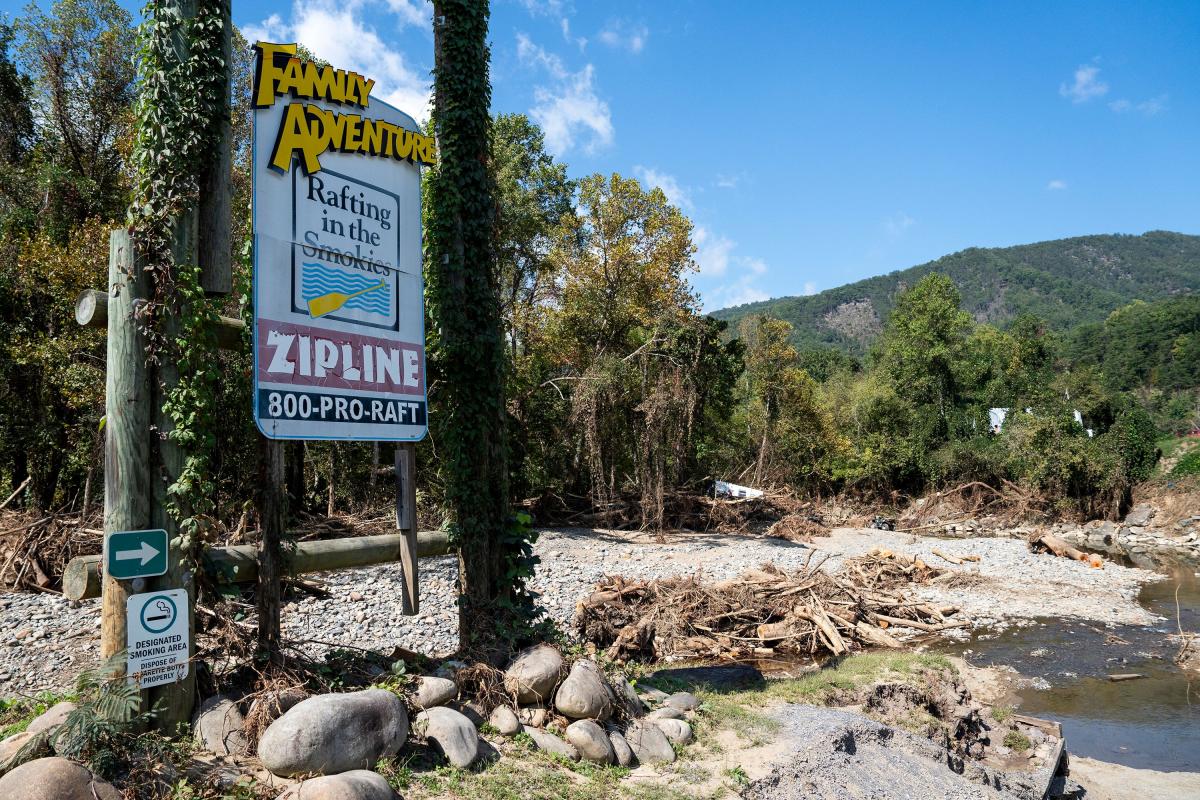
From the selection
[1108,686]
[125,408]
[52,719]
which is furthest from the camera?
[1108,686]

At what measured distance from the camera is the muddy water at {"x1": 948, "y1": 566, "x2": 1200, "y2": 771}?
33.3 ft

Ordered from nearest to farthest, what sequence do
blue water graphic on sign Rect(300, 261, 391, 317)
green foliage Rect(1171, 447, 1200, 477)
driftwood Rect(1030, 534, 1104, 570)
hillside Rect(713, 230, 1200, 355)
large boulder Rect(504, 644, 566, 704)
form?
1. blue water graphic on sign Rect(300, 261, 391, 317)
2. large boulder Rect(504, 644, 566, 704)
3. driftwood Rect(1030, 534, 1104, 570)
4. green foliage Rect(1171, 447, 1200, 477)
5. hillside Rect(713, 230, 1200, 355)

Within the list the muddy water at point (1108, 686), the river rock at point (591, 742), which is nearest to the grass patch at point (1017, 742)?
the muddy water at point (1108, 686)

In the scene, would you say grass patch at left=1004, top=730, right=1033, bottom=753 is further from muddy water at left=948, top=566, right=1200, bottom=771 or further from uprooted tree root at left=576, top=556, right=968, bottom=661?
uprooted tree root at left=576, top=556, right=968, bottom=661

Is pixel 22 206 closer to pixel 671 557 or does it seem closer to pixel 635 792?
pixel 671 557

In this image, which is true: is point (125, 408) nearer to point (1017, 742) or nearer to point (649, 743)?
point (649, 743)

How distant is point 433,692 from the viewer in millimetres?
6125

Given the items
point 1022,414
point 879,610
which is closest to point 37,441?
point 879,610

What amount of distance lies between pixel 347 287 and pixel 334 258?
9.8 inches

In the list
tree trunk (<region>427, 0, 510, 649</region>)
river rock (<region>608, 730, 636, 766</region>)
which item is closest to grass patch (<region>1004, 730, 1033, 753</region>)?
river rock (<region>608, 730, 636, 766</region>)

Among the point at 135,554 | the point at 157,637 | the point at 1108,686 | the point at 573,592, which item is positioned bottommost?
the point at 1108,686

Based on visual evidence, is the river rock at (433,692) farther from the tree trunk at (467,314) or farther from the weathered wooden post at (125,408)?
the weathered wooden post at (125,408)

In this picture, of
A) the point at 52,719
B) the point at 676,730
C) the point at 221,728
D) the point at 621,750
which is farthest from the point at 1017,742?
the point at 52,719

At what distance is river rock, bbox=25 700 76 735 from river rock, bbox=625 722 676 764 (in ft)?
13.4
